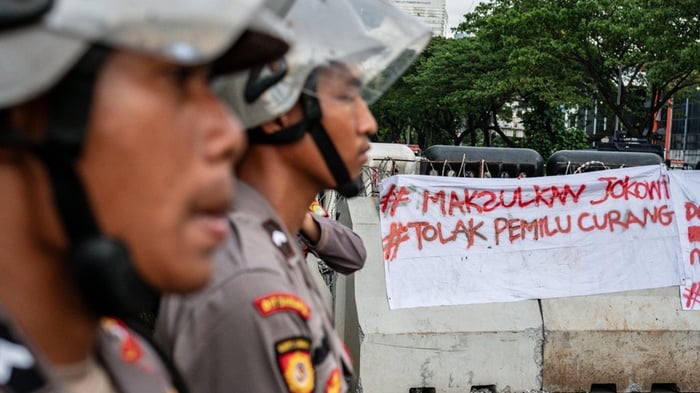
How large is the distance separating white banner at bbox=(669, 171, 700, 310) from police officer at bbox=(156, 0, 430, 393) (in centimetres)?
487

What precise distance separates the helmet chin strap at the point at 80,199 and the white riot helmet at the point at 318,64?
2.81ft

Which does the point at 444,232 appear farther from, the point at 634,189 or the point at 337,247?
the point at 337,247

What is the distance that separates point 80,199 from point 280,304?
86 cm

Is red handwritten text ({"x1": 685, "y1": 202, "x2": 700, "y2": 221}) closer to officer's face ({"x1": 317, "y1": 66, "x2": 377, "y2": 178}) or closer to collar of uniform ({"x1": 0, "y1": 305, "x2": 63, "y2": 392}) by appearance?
officer's face ({"x1": 317, "y1": 66, "x2": 377, "y2": 178})

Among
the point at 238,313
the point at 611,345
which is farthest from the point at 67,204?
the point at 611,345

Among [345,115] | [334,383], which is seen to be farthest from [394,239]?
[334,383]

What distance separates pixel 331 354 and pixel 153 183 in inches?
41.1

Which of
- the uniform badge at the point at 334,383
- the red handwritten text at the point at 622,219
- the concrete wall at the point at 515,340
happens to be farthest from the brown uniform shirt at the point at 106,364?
the red handwritten text at the point at 622,219

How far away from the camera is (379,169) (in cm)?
773

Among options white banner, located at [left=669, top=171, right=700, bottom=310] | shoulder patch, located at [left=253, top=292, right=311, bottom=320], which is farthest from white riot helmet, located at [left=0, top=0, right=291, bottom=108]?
white banner, located at [left=669, top=171, right=700, bottom=310]

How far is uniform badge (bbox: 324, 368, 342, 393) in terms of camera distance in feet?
6.33

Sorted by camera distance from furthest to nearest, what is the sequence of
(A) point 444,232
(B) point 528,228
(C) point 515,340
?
(B) point 528,228, (A) point 444,232, (C) point 515,340

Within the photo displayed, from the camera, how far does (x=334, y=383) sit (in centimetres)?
195

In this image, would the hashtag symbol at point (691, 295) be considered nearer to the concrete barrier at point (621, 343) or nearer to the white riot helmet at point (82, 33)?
the concrete barrier at point (621, 343)
